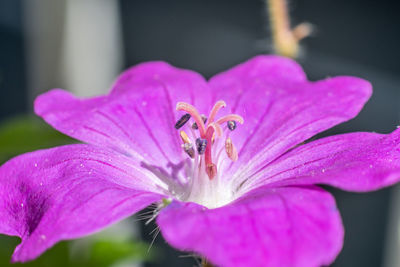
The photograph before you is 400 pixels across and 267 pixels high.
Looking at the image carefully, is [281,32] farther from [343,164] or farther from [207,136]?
[343,164]

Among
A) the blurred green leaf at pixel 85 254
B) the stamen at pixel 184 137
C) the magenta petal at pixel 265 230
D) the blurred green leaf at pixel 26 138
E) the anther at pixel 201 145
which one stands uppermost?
the magenta petal at pixel 265 230

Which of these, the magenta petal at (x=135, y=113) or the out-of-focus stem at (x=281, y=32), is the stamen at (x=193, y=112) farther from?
the out-of-focus stem at (x=281, y=32)

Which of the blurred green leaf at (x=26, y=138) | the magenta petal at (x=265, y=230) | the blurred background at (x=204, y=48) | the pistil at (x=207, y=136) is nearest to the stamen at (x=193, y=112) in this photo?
the pistil at (x=207, y=136)

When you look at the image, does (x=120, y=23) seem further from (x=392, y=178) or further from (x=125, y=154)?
(x=392, y=178)

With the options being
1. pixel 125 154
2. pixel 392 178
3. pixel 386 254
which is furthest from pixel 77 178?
pixel 386 254

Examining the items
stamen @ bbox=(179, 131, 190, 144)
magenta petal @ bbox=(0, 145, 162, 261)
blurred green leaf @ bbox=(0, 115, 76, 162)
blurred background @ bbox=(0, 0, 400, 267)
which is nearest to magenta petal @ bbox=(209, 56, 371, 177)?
stamen @ bbox=(179, 131, 190, 144)

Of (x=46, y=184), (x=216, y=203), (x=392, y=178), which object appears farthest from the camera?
(x=216, y=203)

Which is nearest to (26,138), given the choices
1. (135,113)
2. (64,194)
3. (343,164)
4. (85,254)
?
(85,254)
